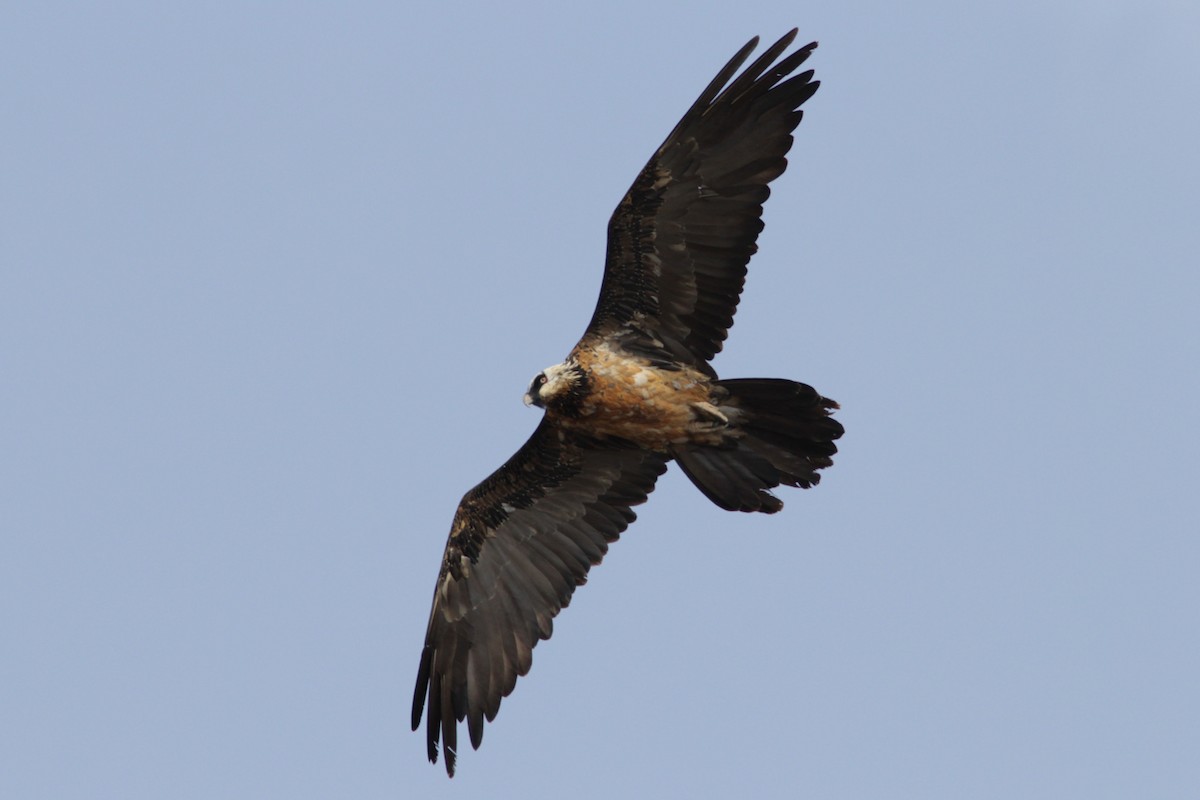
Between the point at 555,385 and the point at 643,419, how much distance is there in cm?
78

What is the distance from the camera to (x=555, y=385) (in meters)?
12.9

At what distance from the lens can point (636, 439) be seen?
13.5 metres

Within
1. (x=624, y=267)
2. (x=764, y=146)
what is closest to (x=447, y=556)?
(x=624, y=267)

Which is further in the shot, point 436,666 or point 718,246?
point 436,666

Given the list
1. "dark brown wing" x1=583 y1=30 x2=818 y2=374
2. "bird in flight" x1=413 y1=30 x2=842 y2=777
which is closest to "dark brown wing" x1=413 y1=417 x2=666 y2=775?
"bird in flight" x1=413 y1=30 x2=842 y2=777

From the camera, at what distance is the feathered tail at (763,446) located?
12.7 meters

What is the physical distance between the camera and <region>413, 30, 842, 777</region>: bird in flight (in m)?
12.5

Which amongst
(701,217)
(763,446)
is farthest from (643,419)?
(701,217)

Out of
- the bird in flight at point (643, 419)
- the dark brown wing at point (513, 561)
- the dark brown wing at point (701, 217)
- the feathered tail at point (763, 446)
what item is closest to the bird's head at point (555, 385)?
the bird in flight at point (643, 419)

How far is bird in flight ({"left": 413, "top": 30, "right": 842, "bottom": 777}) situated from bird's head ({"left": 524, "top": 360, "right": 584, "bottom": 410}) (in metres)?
0.01

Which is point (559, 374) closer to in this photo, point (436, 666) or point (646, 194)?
point (646, 194)

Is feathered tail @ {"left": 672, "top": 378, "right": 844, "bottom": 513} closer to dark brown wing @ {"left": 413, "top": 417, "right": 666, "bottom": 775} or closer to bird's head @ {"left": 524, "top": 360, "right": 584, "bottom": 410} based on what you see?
dark brown wing @ {"left": 413, "top": 417, "right": 666, "bottom": 775}

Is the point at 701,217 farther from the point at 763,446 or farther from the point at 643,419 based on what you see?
the point at 763,446

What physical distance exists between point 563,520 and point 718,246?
280 centimetres
